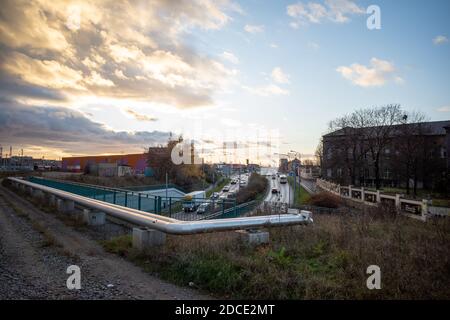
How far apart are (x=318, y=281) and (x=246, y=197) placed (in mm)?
38700

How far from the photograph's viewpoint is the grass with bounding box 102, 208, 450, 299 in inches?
171

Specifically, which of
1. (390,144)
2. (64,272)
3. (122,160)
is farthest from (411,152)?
(122,160)

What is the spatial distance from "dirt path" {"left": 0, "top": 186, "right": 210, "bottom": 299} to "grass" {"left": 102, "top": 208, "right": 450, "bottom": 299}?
1.26 feet

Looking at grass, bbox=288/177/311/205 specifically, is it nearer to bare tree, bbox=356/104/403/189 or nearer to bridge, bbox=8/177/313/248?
bare tree, bbox=356/104/403/189

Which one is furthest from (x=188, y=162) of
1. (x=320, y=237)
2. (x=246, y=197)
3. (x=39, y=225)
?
(x=320, y=237)

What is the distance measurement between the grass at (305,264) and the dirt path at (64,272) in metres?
0.39

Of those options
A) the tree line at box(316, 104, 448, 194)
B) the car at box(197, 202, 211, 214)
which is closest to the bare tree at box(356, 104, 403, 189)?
the tree line at box(316, 104, 448, 194)

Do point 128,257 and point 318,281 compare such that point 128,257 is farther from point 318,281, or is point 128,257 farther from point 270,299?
point 318,281

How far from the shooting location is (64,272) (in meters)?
5.53

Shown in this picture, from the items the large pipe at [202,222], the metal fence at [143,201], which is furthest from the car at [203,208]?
the large pipe at [202,222]

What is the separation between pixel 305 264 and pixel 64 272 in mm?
4633

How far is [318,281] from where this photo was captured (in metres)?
4.55

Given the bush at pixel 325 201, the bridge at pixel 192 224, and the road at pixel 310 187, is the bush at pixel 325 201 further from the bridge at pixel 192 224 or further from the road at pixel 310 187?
the bridge at pixel 192 224
